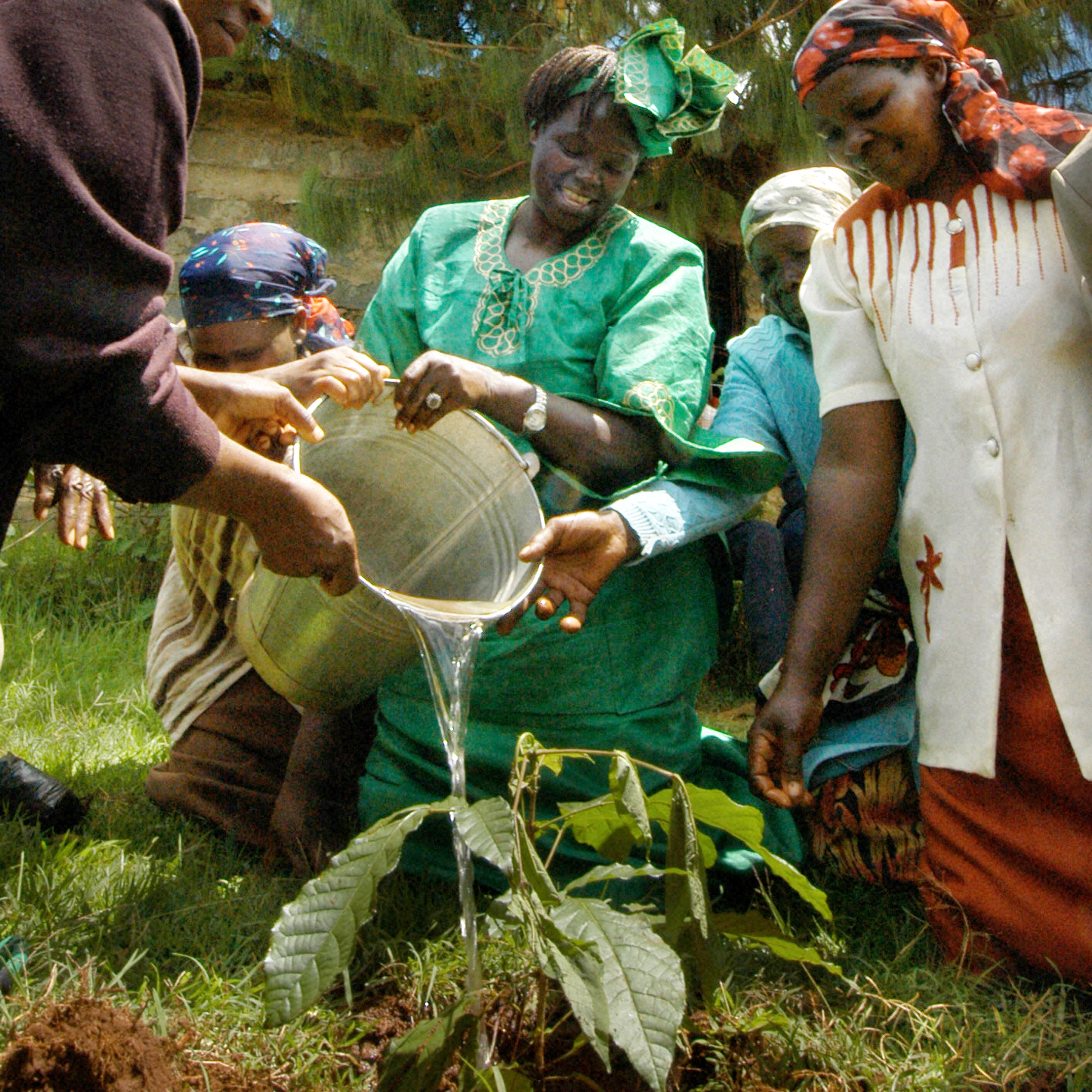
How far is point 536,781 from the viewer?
1737mm

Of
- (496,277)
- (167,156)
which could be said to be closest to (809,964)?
(496,277)

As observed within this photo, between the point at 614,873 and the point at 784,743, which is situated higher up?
the point at 614,873

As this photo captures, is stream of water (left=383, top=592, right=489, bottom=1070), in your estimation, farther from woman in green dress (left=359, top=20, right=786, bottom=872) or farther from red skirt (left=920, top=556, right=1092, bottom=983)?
red skirt (left=920, top=556, right=1092, bottom=983)

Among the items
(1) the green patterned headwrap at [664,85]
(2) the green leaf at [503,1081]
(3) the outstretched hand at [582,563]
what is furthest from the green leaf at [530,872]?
(1) the green patterned headwrap at [664,85]

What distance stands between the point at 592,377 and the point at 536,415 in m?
0.31

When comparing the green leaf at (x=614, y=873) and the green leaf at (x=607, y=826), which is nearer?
the green leaf at (x=614, y=873)

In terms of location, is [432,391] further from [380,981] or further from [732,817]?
[380,981]

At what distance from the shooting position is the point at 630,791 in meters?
1.58

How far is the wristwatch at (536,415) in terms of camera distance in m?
2.34

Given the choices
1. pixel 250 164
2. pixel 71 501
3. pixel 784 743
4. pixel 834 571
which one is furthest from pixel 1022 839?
pixel 250 164

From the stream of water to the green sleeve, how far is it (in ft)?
2.72

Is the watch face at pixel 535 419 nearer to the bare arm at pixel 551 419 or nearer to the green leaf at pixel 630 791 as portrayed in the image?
the bare arm at pixel 551 419

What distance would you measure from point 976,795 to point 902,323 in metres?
0.87

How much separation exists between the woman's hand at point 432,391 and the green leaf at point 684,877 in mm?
849
